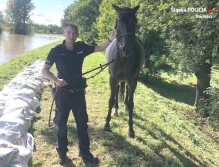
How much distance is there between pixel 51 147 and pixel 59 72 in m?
1.70

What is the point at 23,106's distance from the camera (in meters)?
5.85

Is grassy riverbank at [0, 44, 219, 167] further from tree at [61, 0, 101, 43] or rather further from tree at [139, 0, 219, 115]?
tree at [61, 0, 101, 43]

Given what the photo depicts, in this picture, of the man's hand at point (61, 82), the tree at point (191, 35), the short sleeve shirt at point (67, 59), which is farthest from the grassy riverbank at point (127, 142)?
the tree at point (191, 35)

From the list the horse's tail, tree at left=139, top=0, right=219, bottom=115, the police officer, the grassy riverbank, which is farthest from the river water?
the police officer

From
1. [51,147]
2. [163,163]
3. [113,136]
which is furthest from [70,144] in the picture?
[163,163]

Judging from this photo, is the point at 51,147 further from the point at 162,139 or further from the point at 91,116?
the point at 162,139

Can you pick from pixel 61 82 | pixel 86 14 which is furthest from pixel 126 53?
pixel 86 14

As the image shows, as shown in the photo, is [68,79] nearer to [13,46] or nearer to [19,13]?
[13,46]

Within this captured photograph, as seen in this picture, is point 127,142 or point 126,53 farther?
point 127,142

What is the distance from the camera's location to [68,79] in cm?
427

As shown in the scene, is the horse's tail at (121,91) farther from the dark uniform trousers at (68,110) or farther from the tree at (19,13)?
the tree at (19,13)

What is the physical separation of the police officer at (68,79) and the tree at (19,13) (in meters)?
92.4

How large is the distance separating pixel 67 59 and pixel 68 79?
339 mm

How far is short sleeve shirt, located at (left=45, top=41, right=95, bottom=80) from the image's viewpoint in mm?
4148
